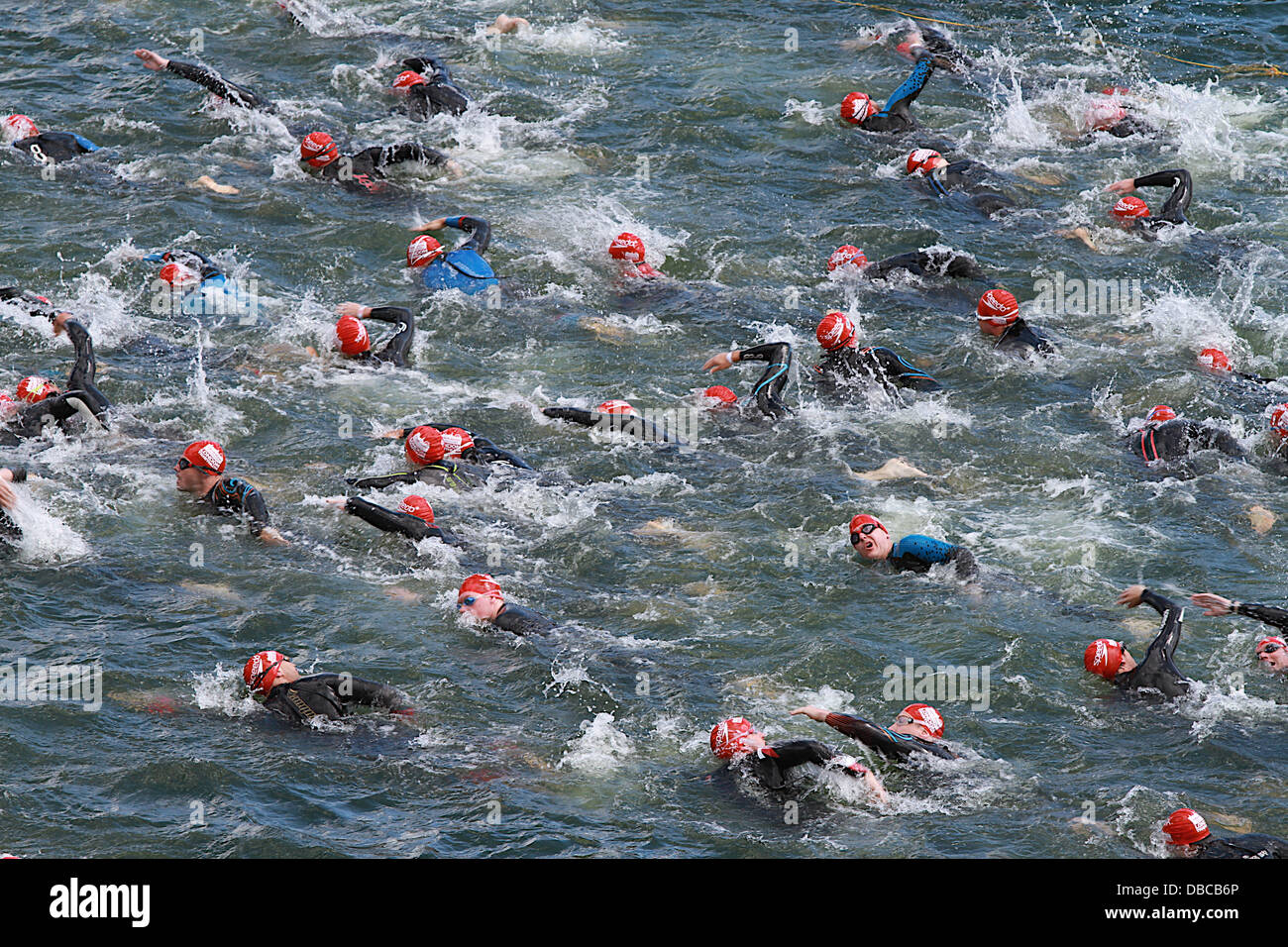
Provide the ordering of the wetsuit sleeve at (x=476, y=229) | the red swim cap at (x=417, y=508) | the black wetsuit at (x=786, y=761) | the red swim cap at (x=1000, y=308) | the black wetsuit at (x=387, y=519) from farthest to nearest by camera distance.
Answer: the wetsuit sleeve at (x=476, y=229) → the red swim cap at (x=1000, y=308) → the red swim cap at (x=417, y=508) → the black wetsuit at (x=387, y=519) → the black wetsuit at (x=786, y=761)

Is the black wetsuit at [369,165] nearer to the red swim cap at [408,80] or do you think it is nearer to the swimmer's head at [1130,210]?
the red swim cap at [408,80]

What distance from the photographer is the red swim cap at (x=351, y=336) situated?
1608 centimetres

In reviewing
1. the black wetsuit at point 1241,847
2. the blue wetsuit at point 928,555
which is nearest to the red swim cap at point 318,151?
the blue wetsuit at point 928,555

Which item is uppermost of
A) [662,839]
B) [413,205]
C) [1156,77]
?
[1156,77]

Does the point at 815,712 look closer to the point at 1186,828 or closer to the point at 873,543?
the point at 1186,828

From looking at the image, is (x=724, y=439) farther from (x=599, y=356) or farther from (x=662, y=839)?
(x=662, y=839)

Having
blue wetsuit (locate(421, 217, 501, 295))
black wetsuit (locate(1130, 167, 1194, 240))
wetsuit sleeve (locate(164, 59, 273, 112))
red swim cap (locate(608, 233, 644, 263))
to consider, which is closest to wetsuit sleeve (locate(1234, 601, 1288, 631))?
black wetsuit (locate(1130, 167, 1194, 240))

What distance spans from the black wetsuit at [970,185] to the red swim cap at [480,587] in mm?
10584

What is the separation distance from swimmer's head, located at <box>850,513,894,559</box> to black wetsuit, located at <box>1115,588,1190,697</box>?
2451 millimetres

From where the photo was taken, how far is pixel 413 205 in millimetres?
19516

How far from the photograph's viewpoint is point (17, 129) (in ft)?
66.9

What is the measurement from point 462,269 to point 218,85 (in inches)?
251

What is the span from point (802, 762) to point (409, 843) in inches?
110
